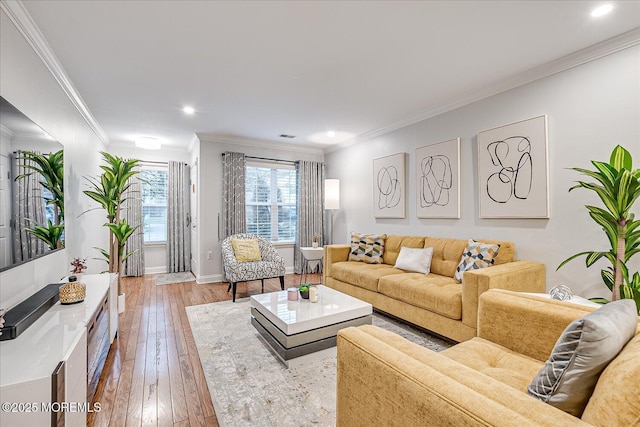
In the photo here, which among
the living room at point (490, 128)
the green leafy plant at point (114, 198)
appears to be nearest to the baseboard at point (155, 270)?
the living room at point (490, 128)

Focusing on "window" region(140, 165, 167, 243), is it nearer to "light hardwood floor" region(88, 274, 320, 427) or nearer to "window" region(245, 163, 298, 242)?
"window" region(245, 163, 298, 242)

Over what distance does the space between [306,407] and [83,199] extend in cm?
358

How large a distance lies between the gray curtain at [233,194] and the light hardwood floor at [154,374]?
1.52 metres

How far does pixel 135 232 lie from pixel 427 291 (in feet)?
17.6

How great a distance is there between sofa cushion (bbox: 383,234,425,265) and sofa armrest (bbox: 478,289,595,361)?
201cm

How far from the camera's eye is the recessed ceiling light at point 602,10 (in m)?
1.95

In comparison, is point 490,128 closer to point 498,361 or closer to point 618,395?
point 498,361

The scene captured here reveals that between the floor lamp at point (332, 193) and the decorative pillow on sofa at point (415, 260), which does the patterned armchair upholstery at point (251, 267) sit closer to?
the floor lamp at point (332, 193)

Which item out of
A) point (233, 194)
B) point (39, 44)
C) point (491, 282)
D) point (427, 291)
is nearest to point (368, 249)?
point (427, 291)

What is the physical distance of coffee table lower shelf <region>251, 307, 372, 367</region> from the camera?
7.57 feet

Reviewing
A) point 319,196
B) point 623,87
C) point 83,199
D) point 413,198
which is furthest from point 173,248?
point 623,87

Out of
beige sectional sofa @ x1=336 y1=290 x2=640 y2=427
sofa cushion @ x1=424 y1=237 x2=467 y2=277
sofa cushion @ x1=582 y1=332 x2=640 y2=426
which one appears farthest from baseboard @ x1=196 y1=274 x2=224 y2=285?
sofa cushion @ x1=582 y1=332 x2=640 y2=426

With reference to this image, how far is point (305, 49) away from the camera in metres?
2.44

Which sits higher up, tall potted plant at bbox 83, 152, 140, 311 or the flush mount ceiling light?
the flush mount ceiling light
